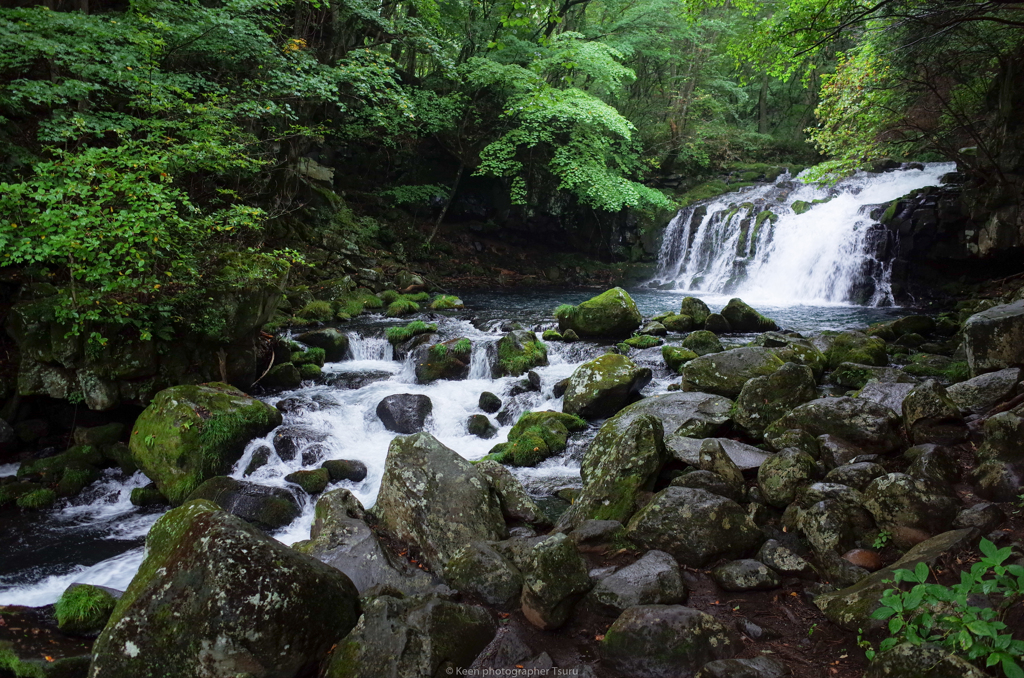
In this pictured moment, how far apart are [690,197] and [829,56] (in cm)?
985

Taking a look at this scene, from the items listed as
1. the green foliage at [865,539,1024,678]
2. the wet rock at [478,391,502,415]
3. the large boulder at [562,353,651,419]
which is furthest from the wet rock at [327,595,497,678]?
the wet rock at [478,391,502,415]

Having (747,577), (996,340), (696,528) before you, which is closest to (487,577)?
(696,528)

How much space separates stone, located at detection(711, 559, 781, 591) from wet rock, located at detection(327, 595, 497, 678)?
172 centimetres

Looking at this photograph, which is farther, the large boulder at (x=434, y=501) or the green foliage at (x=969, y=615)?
the large boulder at (x=434, y=501)

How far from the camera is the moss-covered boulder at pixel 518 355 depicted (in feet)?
35.0

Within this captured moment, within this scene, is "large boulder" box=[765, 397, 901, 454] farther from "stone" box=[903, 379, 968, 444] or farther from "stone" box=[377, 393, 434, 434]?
"stone" box=[377, 393, 434, 434]

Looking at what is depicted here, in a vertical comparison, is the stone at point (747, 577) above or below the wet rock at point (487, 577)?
above

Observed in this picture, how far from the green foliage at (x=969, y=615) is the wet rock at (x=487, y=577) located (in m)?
2.31

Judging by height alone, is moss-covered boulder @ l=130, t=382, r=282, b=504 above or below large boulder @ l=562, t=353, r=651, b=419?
below

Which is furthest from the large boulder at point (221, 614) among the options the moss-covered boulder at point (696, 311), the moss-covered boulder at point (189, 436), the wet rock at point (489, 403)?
the moss-covered boulder at point (696, 311)

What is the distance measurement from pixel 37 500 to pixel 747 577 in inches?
319

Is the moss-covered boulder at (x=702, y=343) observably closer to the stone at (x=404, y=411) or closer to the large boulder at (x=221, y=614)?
the stone at (x=404, y=411)

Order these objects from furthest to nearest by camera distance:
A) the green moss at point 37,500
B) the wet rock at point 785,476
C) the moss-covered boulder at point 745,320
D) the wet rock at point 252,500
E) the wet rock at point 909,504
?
the moss-covered boulder at point 745,320, the green moss at point 37,500, the wet rock at point 252,500, the wet rock at point 785,476, the wet rock at point 909,504

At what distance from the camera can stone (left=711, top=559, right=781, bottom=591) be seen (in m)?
3.82
